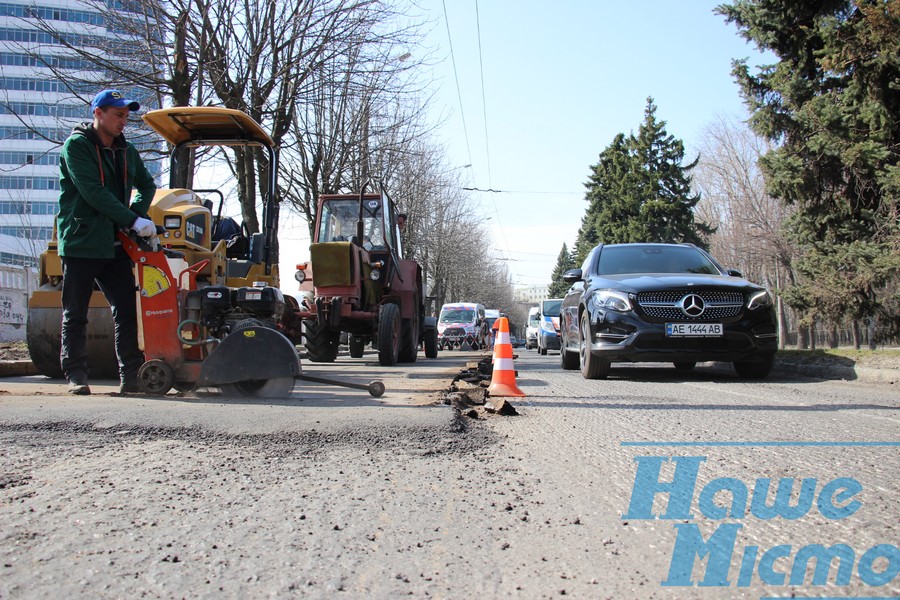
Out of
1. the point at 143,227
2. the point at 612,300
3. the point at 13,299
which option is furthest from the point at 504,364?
the point at 13,299

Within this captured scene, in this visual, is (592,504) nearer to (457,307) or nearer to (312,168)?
(312,168)

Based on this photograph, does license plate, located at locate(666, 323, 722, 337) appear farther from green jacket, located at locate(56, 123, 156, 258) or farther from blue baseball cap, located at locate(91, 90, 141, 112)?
blue baseball cap, located at locate(91, 90, 141, 112)

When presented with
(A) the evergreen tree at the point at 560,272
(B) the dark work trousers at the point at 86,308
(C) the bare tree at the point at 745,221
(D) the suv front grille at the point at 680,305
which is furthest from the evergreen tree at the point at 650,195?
(B) the dark work trousers at the point at 86,308

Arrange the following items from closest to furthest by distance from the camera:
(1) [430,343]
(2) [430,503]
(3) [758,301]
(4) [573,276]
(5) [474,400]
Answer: (2) [430,503] < (5) [474,400] < (3) [758,301] < (4) [573,276] < (1) [430,343]

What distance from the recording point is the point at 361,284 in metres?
11.1

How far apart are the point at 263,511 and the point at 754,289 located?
708 cm

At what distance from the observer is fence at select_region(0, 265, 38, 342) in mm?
→ 13836

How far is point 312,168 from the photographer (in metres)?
24.0

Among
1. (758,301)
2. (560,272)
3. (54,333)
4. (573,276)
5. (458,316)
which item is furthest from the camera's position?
(560,272)

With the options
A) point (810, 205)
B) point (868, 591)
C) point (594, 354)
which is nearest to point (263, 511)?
point (868, 591)

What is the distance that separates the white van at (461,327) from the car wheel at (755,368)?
24.5m

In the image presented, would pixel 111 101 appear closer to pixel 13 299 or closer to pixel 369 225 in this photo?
pixel 369 225

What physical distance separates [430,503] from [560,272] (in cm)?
9945
